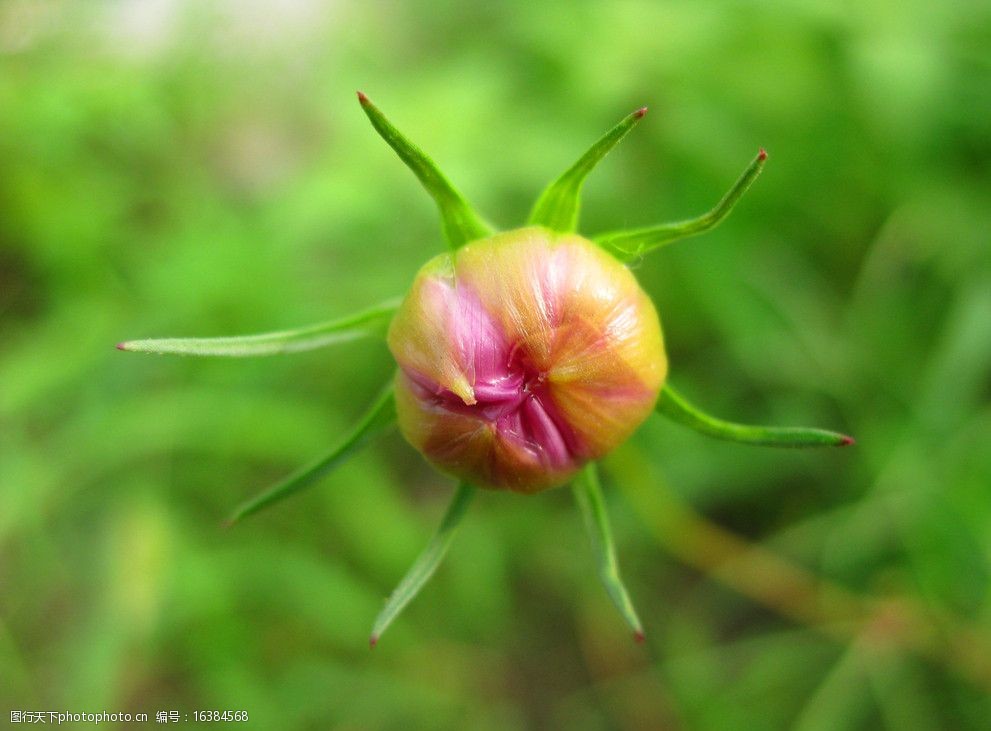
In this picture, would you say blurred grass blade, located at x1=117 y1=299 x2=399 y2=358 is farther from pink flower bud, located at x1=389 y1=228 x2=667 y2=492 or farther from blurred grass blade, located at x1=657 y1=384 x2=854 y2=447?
blurred grass blade, located at x1=657 y1=384 x2=854 y2=447

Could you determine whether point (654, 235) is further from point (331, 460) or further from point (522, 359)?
point (331, 460)

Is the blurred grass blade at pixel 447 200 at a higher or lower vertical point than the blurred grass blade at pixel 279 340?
higher

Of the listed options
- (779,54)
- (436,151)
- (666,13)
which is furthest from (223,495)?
(779,54)

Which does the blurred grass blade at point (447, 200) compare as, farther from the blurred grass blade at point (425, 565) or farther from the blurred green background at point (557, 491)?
the blurred green background at point (557, 491)

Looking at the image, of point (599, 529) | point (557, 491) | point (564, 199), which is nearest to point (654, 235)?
point (564, 199)

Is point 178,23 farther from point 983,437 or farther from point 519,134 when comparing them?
point 983,437

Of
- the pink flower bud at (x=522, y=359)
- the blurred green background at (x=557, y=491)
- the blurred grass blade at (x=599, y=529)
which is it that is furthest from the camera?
the blurred green background at (x=557, y=491)

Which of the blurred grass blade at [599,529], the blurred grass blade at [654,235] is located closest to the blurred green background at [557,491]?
the blurred grass blade at [599,529]

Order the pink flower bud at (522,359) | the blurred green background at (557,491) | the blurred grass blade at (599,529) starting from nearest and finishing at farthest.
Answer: the pink flower bud at (522,359) < the blurred grass blade at (599,529) < the blurred green background at (557,491)
